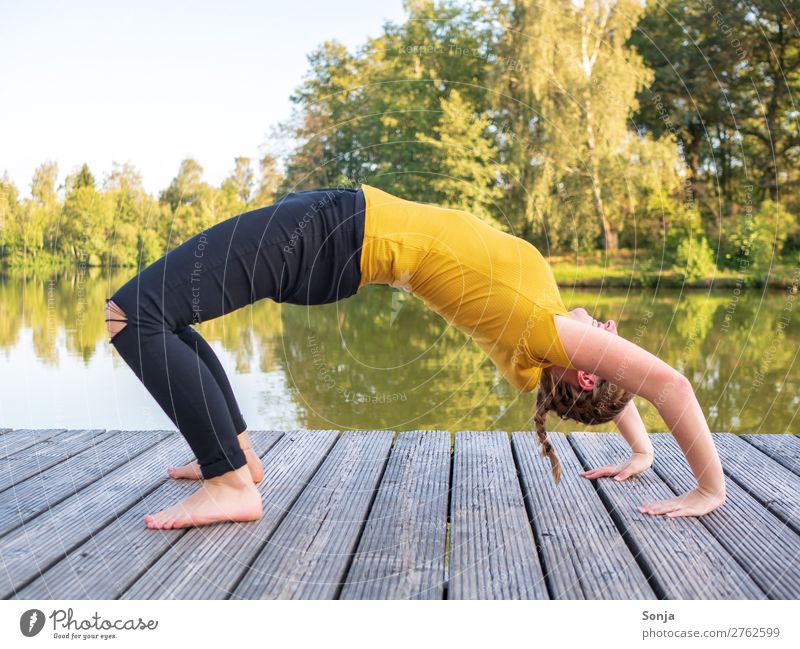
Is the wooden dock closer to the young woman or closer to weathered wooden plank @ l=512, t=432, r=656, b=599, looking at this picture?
weathered wooden plank @ l=512, t=432, r=656, b=599

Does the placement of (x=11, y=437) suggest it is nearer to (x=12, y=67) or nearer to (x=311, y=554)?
(x=12, y=67)

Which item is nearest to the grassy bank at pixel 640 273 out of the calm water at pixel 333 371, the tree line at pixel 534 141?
the tree line at pixel 534 141

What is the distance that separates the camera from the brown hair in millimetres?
2268

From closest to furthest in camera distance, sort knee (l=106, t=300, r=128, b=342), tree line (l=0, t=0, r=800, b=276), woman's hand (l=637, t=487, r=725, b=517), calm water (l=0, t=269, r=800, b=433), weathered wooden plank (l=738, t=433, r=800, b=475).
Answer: knee (l=106, t=300, r=128, b=342) < woman's hand (l=637, t=487, r=725, b=517) < weathered wooden plank (l=738, t=433, r=800, b=475) < tree line (l=0, t=0, r=800, b=276) < calm water (l=0, t=269, r=800, b=433)

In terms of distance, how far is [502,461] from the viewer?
2.69 meters

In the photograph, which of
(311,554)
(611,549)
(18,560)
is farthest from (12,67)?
(611,549)

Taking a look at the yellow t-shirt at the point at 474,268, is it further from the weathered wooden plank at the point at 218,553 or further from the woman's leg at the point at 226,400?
the weathered wooden plank at the point at 218,553

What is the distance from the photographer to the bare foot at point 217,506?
2.05 meters

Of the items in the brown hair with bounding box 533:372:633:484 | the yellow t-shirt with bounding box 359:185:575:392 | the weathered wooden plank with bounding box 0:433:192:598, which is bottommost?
the weathered wooden plank with bounding box 0:433:192:598

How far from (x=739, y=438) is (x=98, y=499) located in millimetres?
2239

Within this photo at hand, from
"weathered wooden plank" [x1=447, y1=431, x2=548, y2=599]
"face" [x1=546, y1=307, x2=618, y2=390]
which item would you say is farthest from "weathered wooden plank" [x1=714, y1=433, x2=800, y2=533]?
"weathered wooden plank" [x1=447, y1=431, x2=548, y2=599]

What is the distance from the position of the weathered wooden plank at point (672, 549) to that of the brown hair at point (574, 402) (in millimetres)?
218

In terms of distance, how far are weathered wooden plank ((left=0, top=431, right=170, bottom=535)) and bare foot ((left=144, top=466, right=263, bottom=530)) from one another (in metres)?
0.37

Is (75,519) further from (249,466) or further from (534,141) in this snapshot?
(534,141)
